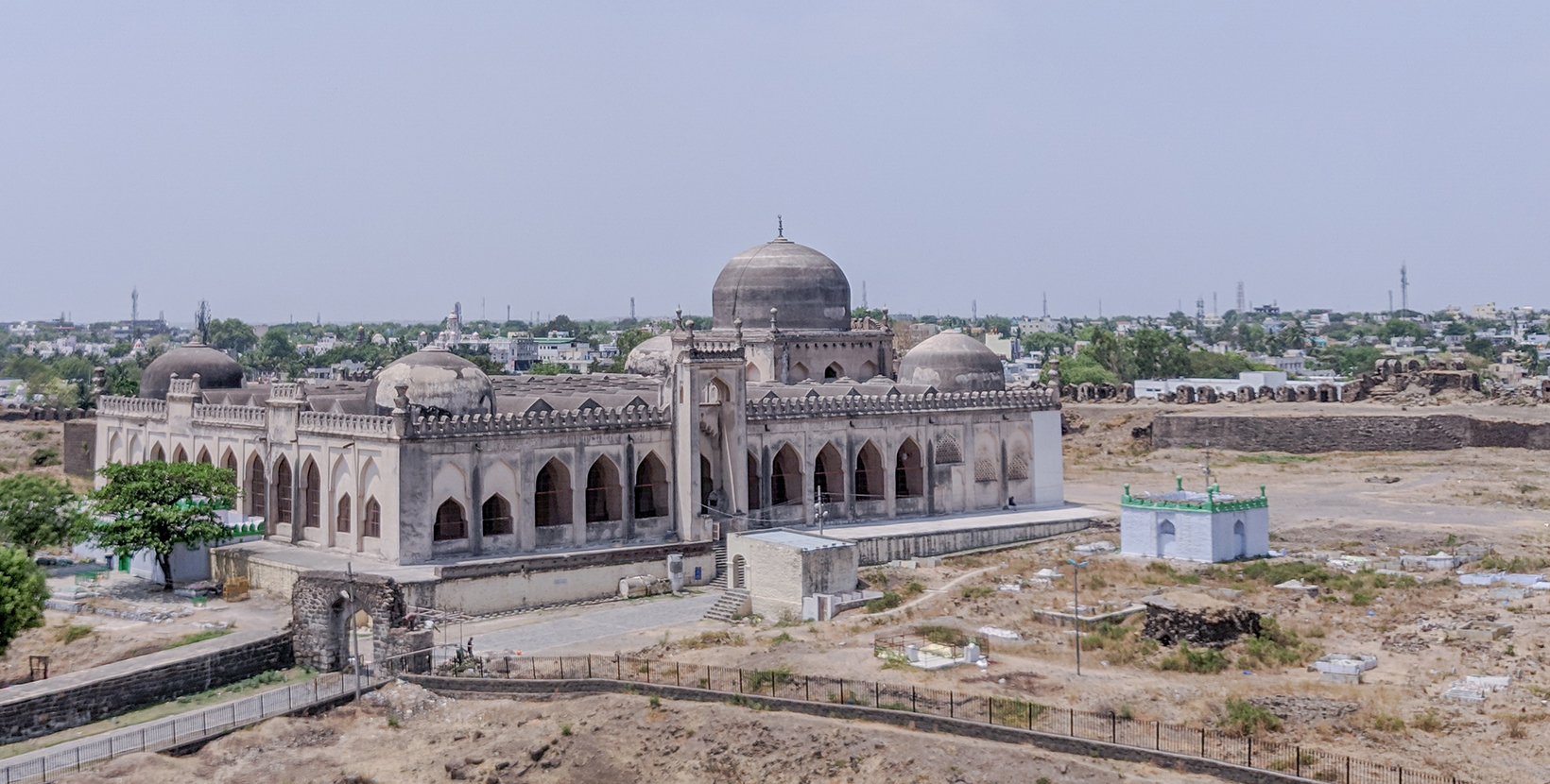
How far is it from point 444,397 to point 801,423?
11.1m

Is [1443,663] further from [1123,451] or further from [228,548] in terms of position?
[1123,451]

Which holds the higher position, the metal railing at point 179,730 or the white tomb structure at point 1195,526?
the white tomb structure at point 1195,526

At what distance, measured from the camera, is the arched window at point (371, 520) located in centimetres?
4097

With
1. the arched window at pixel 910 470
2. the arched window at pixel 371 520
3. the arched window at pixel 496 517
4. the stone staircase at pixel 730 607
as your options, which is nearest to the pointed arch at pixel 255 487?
the arched window at pixel 371 520

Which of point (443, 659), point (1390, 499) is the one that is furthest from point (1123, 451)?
point (443, 659)

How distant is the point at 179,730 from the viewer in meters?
29.2

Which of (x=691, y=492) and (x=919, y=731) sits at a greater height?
(x=691, y=492)

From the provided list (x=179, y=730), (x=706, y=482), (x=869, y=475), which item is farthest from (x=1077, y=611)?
(x=179, y=730)

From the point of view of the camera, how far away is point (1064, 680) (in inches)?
1185

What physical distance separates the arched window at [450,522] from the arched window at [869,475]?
1313 centimetres

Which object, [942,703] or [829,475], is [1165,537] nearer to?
[829,475]

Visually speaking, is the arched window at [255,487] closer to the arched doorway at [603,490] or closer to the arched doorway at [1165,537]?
the arched doorway at [603,490]

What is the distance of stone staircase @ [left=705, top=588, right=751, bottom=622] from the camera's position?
3809cm

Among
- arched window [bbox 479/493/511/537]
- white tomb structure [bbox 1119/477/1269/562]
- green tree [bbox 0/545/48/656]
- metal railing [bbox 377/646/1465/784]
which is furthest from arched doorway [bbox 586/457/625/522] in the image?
green tree [bbox 0/545/48/656]
